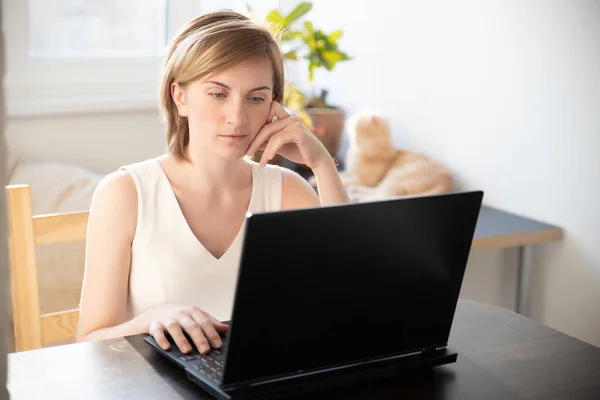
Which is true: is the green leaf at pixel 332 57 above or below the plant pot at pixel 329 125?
above

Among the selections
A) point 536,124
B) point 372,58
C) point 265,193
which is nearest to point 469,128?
point 536,124

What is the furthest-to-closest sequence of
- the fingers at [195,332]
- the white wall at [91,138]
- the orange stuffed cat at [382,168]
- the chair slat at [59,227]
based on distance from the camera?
the white wall at [91,138], the orange stuffed cat at [382,168], the chair slat at [59,227], the fingers at [195,332]

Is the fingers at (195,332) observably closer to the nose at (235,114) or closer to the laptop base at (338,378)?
the laptop base at (338,378)

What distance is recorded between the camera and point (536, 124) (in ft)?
7.15

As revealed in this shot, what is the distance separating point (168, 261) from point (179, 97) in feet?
0.94

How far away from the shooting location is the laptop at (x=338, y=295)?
97 centimetres

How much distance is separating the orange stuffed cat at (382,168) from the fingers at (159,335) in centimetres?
126

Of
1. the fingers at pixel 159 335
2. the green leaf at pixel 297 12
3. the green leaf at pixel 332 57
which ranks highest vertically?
the green leaf at pixel 297 12

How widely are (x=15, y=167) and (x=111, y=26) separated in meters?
0.57

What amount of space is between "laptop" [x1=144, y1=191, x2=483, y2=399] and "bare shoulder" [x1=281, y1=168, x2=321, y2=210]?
1.94 ft

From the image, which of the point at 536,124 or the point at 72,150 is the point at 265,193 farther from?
the point at 72,150

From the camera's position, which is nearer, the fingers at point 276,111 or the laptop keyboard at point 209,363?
the laptop keyboard at point 209,363

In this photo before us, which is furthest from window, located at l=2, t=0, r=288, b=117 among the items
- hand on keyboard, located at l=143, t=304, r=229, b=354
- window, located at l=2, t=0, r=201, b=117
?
hand on keyboard, located at l=143, t=304, r=229, b=354

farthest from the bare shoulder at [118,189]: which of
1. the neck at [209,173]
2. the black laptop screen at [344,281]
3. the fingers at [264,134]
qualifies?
the black laptop screen at [344,281]
